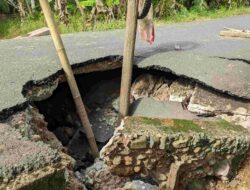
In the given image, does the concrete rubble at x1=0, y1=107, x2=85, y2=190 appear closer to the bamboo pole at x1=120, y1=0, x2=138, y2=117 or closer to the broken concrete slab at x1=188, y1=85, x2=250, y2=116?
the bamboo pole at x1=120, y1=0, x2=138, y2=117

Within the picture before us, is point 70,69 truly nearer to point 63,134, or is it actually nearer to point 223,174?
point 63,134

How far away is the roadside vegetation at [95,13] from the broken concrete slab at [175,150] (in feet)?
15.8

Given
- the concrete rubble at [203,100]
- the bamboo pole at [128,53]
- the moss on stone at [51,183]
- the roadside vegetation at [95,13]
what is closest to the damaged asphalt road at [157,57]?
the concrete rubble at [203,100]

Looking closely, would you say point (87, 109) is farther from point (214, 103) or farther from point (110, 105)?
point (214, 103)

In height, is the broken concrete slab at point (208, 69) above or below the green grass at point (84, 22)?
above

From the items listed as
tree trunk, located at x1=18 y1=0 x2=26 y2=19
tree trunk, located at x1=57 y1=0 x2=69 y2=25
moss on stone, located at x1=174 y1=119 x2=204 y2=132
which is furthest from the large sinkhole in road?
tree trunk, located at x1=18 y1=0 x2=26 y2=19

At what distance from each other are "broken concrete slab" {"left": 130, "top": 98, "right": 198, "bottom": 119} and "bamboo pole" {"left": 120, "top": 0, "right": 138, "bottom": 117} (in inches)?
7.3

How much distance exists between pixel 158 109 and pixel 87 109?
2.78 feet

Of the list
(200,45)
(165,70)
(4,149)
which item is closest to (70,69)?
(165,70)

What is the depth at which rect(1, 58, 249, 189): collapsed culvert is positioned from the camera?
3788 mm

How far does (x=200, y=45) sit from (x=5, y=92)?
7.87ft

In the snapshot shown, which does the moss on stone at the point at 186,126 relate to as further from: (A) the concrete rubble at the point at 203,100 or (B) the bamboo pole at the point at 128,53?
(B) the bamboo pole at the point at 128,53

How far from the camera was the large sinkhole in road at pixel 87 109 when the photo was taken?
14.4 feet

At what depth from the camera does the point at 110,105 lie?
4.70 metres
